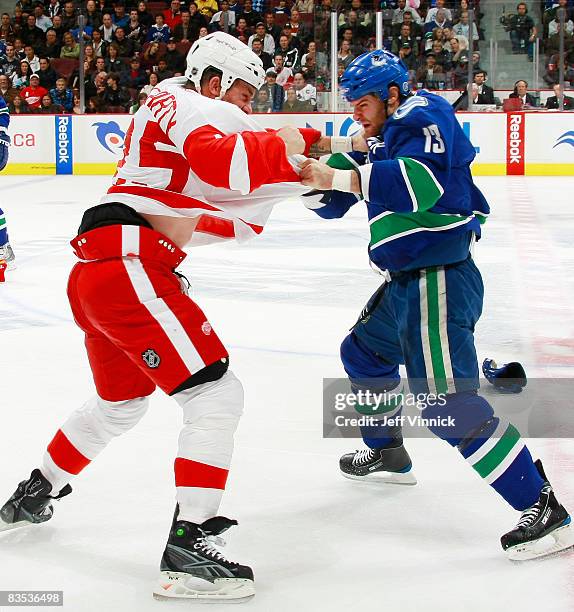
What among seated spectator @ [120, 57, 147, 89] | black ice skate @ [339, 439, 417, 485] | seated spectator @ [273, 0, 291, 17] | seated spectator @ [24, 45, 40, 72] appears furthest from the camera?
seated spectator @ [24, 45, 40, 72]

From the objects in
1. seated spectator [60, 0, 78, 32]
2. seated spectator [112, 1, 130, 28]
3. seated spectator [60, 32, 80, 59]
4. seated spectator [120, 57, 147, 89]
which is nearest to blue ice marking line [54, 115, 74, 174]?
seated spectator [120, 57, 147, 89]

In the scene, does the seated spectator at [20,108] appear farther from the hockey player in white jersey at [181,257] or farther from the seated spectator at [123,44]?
the hockey player in white jersey at [181,257]

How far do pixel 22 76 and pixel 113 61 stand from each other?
4.52ft

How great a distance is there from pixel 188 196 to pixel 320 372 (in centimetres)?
215

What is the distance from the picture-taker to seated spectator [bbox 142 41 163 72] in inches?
622

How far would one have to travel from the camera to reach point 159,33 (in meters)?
16.2

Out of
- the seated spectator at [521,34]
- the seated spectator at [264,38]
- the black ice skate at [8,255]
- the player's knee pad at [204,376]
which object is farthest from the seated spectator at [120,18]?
the player's knee pad at [204,376]

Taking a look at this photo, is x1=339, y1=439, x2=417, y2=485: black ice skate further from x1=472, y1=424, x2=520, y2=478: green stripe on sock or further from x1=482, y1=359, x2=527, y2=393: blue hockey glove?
x1=482, y1=359, x2=527, y2=393: blue hockey glove

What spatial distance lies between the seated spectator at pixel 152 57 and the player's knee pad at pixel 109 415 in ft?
44.4

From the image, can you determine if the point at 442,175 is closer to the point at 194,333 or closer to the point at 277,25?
the point at 194,333

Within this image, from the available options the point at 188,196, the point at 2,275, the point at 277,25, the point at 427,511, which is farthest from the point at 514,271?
the point at 277,25

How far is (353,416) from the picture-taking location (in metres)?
3.77

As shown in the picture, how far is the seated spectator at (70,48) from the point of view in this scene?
15.7 meters

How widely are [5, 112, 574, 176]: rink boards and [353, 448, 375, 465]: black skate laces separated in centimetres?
1038
